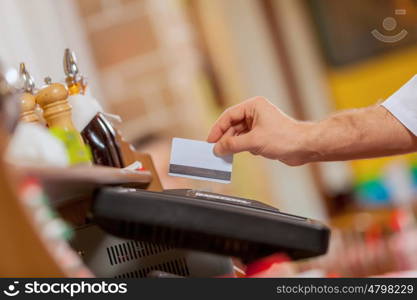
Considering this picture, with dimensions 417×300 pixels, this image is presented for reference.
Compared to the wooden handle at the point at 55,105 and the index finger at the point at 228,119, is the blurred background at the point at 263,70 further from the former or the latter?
the wooden handle at the point at 55,105

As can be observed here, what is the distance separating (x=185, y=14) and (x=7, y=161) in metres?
3.94

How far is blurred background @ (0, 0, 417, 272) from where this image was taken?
3.93 metres

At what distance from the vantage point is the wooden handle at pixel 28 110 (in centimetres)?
129

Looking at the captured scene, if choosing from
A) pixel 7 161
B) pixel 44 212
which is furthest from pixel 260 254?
pixel 7 161

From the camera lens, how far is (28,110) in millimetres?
1300

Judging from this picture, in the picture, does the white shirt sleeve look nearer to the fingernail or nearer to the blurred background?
Answer: the fingernail

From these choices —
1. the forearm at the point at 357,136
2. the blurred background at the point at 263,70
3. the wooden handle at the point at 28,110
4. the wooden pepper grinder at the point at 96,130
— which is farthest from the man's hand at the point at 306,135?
the blurred background at the point at 263,70

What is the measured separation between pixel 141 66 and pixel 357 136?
2.43m

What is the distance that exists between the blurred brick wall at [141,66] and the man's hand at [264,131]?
2302 millimetres

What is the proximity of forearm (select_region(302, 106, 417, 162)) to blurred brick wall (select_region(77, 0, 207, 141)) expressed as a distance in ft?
7.42

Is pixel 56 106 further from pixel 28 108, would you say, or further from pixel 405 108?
pixel 405 108

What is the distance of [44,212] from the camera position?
3.00 feet

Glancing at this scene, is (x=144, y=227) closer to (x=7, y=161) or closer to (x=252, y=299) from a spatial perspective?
(x=252, y=299)

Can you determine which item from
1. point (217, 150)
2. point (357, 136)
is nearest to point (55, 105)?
point (217, 150)
